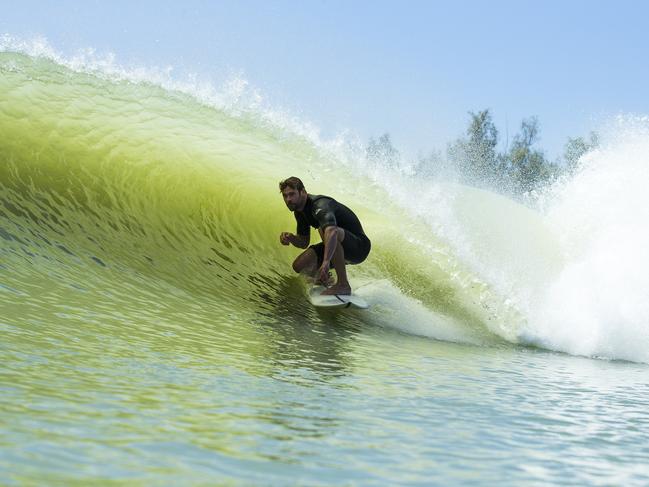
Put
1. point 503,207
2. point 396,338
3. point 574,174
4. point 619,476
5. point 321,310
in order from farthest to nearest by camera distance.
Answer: point 503,207 < point 574,174 < point 321,310 < point 396,338 < point 619,476

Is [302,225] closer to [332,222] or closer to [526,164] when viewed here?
[332,222]

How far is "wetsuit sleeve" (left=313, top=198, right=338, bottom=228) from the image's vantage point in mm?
5969

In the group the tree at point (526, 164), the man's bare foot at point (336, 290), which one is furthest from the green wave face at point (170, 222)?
the tree at point (526, 164)

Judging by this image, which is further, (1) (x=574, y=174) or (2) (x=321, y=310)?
(1) (x=574, y=174)

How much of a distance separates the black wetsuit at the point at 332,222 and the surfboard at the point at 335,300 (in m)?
0.27

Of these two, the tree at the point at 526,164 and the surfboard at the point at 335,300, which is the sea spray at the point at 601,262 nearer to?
the surfboard at the point at 335,300

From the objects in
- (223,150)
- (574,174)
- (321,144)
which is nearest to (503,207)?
(574,174)

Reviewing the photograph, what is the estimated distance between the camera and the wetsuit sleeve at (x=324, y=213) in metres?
5.97

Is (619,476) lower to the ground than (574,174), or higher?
lower

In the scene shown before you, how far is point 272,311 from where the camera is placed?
607 centimetres

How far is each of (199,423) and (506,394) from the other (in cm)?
182

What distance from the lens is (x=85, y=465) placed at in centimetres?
204

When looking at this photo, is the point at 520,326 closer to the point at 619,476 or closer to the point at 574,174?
the point at 574,174

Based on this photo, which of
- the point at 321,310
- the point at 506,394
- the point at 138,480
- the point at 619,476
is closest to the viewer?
the point at 138,480
